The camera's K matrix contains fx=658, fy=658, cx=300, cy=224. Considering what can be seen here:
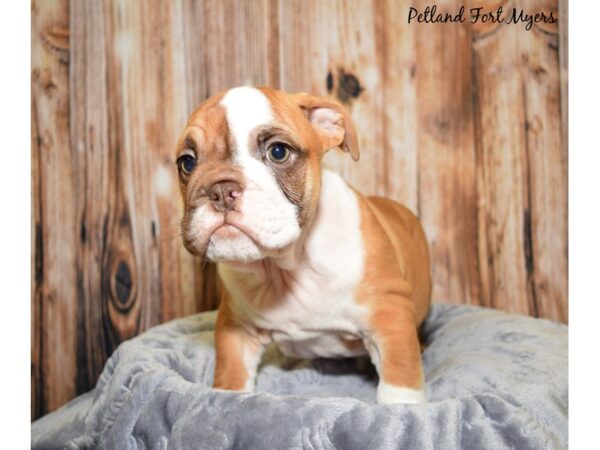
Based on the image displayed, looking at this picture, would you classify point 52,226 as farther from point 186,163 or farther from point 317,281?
point 317,281

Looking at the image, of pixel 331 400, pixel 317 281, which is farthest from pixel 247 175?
pixel 331 400

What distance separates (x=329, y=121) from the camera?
219 cm

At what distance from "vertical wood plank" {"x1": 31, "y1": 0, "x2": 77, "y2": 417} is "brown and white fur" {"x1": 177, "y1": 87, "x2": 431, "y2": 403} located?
1.08m

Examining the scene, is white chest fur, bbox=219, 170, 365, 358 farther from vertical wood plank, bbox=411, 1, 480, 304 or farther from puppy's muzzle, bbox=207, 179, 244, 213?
vertical wood plank, bbox=411, 1, 480, 304

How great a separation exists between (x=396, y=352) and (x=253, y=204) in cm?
71

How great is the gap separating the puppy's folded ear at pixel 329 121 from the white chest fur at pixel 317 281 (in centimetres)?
12

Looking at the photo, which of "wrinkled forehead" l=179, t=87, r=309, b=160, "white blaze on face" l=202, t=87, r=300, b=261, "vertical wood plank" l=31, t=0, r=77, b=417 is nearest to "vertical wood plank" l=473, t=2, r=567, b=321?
"wrinkled forehead" l=179, t=87, r=309, b=160

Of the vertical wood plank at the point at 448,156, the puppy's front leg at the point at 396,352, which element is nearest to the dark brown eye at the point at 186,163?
the puppy's front leg at the point at 396,352

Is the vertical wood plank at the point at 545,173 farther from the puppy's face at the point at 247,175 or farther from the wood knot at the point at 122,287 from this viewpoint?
the wood knot at the point at 122,287

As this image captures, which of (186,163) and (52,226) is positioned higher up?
(186,163)

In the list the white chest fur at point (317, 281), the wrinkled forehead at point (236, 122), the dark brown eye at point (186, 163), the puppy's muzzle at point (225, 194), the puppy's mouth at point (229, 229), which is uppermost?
the wrinkled forehead at point (236, 122)

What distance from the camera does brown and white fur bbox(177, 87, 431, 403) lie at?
1755 millimetres

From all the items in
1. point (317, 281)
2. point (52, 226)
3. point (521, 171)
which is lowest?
point (317, 281)

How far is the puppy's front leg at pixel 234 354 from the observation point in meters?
2.27
